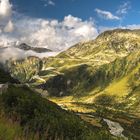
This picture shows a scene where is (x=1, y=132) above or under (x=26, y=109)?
above

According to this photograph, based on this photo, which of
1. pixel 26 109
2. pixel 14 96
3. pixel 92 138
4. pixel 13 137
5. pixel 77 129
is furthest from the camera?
pixel 14 96

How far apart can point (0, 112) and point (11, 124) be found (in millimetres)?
1585

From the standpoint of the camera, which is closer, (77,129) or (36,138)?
(36,138)

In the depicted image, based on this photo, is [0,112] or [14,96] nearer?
[0,112]

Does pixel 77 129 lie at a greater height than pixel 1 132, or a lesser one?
lesser

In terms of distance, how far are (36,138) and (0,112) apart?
2733 mm

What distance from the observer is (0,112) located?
15875 millimetres

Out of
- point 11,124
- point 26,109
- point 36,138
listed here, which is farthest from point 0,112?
point 26,109

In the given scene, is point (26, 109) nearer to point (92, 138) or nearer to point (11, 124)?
point (92, 138)

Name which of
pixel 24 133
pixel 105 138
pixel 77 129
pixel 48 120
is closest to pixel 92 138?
pixel 105 138

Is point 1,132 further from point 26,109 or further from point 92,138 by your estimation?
point 26,109

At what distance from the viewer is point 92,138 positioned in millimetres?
31359

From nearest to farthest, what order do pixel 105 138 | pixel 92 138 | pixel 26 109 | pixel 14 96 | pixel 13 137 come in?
1. pixel 13 137
2. pixel 92 138
3. pixel 105 138
4. pixel 26 109
5. pixel 14 96

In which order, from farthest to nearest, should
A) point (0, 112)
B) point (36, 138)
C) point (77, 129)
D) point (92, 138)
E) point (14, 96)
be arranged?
point (14, 96) → point (77, 129) → point (92, 138) → point (0, 112) → point (36, 138)
